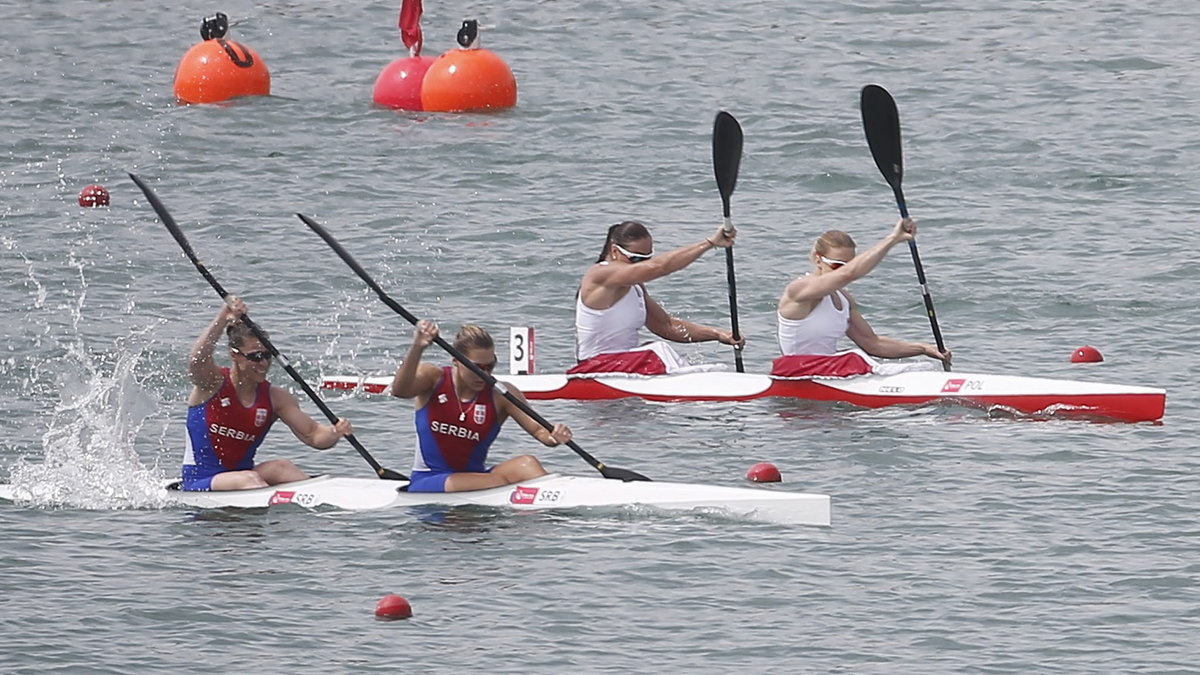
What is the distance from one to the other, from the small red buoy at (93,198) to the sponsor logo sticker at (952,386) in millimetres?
9708

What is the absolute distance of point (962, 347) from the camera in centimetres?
1480

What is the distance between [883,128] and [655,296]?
11.0 ft

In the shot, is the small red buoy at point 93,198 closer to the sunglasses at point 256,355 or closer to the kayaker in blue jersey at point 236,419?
the kayaker in blue jersey at point 236,419

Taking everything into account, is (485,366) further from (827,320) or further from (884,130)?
(884,130)

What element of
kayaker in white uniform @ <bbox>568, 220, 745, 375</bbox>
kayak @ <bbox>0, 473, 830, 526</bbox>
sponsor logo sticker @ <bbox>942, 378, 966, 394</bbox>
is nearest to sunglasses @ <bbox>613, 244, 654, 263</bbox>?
kayaker in white uniform @ <bbox>568, 220, 745, 375</bbox>

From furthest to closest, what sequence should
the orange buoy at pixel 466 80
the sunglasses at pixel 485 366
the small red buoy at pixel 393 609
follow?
the orange buoy at pixel 466 80 < the sunglasses at pixel 485 366 < the small red buoy at pixel 393 609

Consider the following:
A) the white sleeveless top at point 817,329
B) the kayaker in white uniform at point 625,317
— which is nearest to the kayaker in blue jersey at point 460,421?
the kayaker in white uniform at point 625,317

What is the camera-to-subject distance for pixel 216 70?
23.2 m

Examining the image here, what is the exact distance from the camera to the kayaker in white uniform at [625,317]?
13.2 meters

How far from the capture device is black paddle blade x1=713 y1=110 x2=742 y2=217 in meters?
13.8

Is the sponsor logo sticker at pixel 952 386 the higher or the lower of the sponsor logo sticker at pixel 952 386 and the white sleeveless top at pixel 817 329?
the lower

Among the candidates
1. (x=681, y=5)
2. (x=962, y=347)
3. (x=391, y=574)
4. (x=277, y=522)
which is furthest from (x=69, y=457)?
(x=681, y=5)

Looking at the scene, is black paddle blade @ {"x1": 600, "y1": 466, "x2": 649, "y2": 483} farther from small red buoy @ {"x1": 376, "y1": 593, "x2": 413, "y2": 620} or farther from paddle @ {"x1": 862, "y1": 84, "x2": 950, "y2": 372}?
paddle @ {"x1": 862, "y1": 84, "x2": 950, "y2": 372}

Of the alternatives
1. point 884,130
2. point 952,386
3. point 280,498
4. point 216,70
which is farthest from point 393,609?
point 216,70
